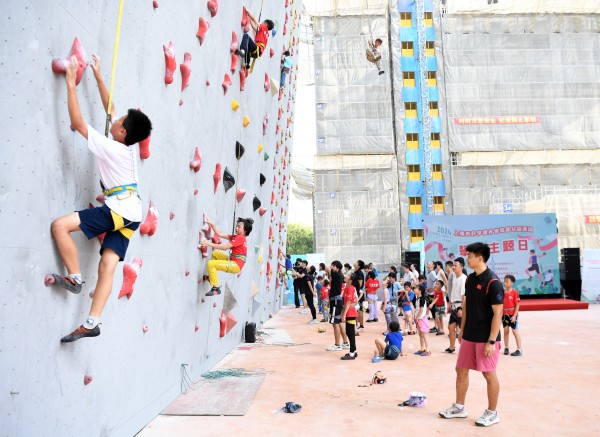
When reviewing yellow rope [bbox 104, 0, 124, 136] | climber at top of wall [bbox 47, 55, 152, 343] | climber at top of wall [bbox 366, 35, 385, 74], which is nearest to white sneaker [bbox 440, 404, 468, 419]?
climber at top of wall [bbox 47, 55, 152, 343]

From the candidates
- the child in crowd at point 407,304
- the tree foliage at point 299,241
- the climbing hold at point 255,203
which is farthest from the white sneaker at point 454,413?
the tree foliage at point 299,241

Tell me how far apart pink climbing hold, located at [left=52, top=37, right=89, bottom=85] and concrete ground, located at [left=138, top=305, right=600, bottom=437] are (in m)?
2.57

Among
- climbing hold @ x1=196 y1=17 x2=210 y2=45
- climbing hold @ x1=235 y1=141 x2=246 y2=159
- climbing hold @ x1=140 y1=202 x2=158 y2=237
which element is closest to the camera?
climbing hold @ x1=140 y1=202 x2=158 y2=237

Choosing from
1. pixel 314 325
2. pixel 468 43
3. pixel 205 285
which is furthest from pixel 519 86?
pixel 205 285

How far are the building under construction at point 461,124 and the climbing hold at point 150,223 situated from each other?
872 inches

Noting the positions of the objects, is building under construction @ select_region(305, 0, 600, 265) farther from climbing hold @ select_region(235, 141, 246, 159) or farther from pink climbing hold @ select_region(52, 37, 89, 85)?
pink climbing hold @ select_region(52, 37, 89, 85)

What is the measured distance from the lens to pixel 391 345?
269 inches

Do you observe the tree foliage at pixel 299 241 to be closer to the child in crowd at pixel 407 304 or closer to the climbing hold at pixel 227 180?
the child in crowd at pixel 407 304

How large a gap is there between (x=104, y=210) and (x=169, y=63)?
170cm

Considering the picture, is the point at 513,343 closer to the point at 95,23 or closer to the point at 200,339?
the point at 200,339

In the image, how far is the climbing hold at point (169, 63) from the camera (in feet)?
12.5

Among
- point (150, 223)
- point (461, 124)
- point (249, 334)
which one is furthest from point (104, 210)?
point (461, 124)

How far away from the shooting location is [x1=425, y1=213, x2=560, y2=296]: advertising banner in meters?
15.3

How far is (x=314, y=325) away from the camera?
1112cm
